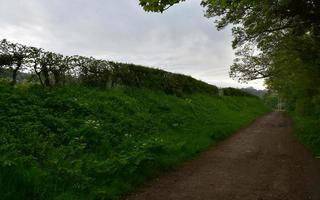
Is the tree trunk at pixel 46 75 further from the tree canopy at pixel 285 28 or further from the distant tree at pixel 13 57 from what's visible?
the tree canopy at pixel 285 28

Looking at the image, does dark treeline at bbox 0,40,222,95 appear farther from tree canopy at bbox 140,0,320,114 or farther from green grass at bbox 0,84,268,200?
tree canopy at bbox 140,0,320,114

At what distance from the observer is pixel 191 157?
471 inches

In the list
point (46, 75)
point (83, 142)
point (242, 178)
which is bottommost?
point (242, 178)

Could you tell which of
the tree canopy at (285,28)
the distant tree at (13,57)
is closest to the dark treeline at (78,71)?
the distant tree at (13,57)

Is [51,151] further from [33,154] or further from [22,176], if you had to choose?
[22,176]

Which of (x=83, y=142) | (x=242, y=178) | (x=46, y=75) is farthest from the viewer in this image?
(x=46, y=75)

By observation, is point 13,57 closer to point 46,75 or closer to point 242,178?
point 46,75

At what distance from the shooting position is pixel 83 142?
10.2 m

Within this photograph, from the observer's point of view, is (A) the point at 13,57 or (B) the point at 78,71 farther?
(B) the point at 78,71

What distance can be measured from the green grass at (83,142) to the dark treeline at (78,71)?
65cm

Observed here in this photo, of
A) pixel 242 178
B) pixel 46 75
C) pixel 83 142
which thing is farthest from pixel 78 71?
pixel 242 178

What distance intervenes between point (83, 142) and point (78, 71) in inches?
235

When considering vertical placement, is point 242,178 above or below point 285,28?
below

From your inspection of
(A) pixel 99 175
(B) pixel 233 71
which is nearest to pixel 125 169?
(A) pixel 99 175
